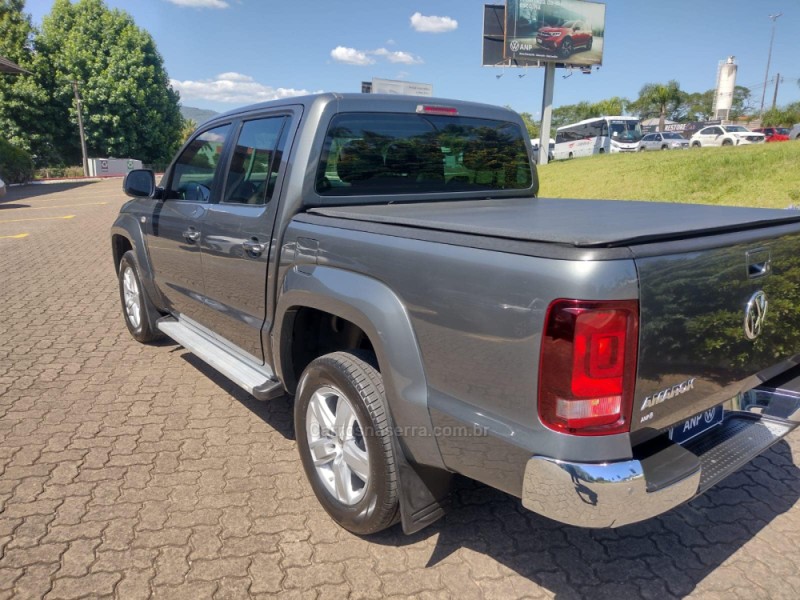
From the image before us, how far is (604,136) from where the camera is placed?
3819 cm

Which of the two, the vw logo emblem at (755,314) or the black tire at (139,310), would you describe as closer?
the vw logo emblem at (755,314)

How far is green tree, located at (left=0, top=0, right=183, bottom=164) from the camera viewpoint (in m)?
36.7

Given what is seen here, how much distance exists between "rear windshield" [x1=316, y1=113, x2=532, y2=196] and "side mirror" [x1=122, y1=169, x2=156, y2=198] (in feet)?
6.15

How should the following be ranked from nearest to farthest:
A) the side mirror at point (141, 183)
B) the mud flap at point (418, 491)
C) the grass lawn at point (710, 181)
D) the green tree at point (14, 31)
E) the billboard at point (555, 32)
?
the mud flap at point (418, 491), the side mirror at point (141, 183), the grass lawn at point (710, 181), the billboard at point (555, 32), the green tree at point (14, 31)

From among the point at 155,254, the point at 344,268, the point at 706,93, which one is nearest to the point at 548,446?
the point at 344,268

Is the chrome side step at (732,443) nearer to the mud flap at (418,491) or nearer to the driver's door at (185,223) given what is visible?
the mud flap at (418,491)

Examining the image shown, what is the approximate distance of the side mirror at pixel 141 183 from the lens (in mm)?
4277

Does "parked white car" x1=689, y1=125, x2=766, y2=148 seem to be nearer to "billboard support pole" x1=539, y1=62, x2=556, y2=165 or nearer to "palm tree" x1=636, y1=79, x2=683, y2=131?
"billboard support pole" x1=539, y1=62, x2=556, y2=165

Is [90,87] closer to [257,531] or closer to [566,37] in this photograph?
[566,37]

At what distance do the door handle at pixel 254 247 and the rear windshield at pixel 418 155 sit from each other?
43 centimetres

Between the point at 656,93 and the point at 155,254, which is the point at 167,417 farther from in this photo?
the point at 656,93

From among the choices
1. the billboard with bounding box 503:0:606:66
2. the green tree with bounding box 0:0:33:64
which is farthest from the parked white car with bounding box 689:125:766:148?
the green tree with bounding box 0:0:33:64

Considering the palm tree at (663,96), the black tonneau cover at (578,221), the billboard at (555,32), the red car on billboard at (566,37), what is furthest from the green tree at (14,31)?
the palm tree at (663,96)

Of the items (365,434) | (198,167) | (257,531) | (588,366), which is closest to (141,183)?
(198,167)
